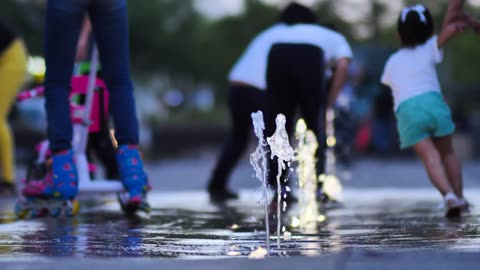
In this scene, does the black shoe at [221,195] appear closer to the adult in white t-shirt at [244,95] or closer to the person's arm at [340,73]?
the adult in white t-shirt at [244,95]

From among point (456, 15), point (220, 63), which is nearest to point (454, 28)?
point (456, 15)

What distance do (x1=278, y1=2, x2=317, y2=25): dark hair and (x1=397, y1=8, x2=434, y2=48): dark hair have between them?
1.77 metres

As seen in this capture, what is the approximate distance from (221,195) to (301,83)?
1867 millimetres

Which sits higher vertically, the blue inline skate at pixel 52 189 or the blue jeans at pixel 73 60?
the blue jeans at pixel 73 60

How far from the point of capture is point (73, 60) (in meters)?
8.09

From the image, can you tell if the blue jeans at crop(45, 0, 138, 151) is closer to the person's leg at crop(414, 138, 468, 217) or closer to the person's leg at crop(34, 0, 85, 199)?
the person's leg at crop(34, 0, 85, 199)

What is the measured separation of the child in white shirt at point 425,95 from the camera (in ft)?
27.5

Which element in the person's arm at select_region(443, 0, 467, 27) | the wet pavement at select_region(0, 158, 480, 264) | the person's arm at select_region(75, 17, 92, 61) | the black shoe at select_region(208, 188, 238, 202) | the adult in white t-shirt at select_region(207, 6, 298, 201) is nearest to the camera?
the wet pavement at select_region(0, 158, 480, 264)

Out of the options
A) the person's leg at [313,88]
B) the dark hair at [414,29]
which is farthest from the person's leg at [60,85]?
the person's leg at [313,88]

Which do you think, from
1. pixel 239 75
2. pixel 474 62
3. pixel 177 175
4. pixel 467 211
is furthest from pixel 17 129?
pixel 474 62

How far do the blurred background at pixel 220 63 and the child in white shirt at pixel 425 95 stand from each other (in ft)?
19.8

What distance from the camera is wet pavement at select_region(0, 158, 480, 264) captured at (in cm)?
562

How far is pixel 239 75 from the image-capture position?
11750 millimetres

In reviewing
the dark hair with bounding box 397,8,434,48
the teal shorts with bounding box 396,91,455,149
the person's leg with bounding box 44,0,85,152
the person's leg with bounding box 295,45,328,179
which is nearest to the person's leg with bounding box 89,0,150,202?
the person's leg with bounding box 44,0,85,152
